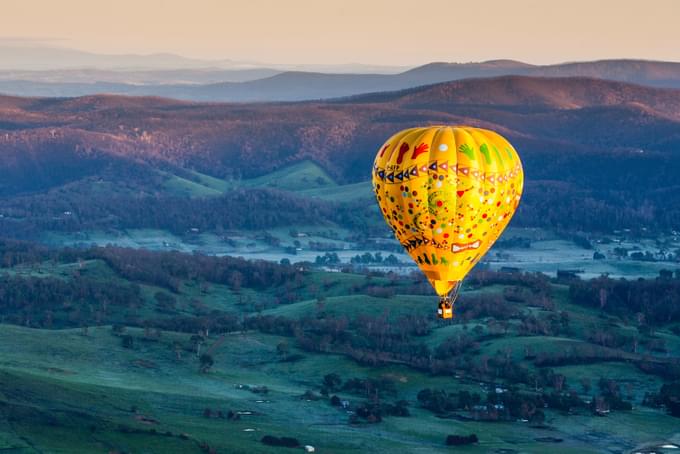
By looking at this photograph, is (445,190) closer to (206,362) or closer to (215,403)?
(215,403)

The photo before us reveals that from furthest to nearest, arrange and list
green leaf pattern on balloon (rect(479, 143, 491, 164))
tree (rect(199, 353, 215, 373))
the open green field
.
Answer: tree (rect(199, 353, 215, 373)) → the open green field → green leaf pattern on balloon (rect(479, 143, 491, 164))

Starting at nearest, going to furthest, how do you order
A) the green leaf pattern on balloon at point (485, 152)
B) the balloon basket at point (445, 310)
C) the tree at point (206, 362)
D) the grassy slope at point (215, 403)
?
the balloon basket at point (445, 310) → the green leaf pattern on balloon at point (485, 152) → the grassy slope at point (215, 403) → the tree at point (206, 362)

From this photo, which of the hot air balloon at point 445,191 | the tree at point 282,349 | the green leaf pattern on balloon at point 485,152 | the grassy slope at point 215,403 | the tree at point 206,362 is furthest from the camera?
the tree at point 282,349

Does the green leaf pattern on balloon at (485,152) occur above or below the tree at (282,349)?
above

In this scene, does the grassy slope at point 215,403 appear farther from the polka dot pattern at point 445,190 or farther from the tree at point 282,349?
the polka dot pattern at point 445,190

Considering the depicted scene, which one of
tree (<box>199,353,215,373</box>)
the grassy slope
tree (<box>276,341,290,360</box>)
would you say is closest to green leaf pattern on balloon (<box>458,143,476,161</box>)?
the grassy slope

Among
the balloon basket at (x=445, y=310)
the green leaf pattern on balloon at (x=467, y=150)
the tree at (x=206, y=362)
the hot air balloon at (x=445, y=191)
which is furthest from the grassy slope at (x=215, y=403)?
the balloon basket at (x=445, y=310)

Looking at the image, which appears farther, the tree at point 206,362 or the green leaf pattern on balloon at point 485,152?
the tree at point 206,362

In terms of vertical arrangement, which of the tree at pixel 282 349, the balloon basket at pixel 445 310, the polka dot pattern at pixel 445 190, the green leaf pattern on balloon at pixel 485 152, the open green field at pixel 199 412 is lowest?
the tree at pixel 282 349

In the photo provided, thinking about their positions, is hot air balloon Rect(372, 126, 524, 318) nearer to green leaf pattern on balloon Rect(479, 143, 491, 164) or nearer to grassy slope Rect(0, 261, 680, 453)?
green leaf pattern on balloon Rect(479, 143, 491, 164)

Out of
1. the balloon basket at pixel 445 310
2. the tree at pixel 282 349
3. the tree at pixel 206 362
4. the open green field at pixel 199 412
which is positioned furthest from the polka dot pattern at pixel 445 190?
the tree at pixel 282 349
